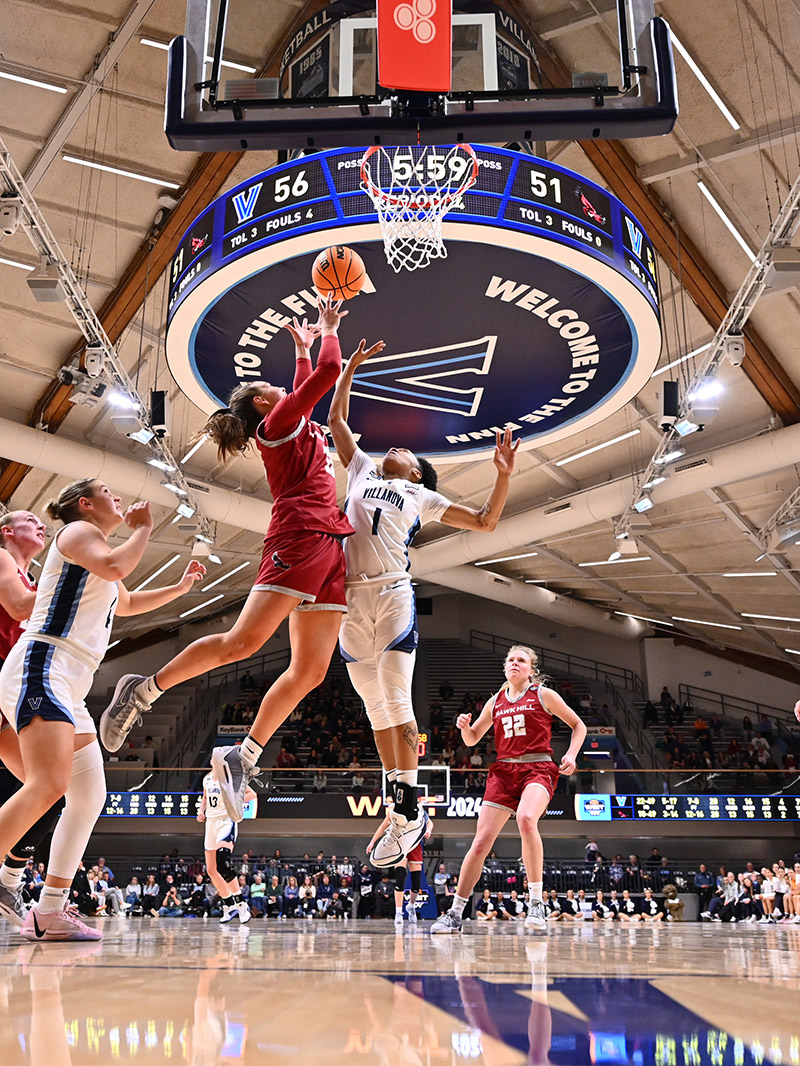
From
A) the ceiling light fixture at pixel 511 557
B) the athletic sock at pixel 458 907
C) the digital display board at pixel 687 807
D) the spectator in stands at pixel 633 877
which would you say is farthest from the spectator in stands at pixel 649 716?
the athletic sock at pixel 458 907

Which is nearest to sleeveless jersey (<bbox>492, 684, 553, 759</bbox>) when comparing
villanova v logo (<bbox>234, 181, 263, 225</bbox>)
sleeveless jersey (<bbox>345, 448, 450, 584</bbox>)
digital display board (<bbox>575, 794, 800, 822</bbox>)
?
sleeveless jersey (<bbox>345, 448, 450, 584</bbox>)

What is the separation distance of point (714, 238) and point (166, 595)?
11.2 m

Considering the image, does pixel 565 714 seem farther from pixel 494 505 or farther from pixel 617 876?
pixel 617 876

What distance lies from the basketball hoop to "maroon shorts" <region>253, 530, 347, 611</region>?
3.89 meters

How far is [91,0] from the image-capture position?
997 centimetres

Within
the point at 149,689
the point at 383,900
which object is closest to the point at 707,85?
the point at 149,689

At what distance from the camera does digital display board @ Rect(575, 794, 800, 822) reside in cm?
2288

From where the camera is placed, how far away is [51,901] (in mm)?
4258

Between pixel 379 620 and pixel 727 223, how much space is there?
10.4 m

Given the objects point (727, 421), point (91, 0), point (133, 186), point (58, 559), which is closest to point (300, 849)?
point (727, 421)

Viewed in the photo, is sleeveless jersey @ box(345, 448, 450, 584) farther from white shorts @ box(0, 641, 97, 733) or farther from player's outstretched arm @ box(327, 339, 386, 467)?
white shorts @ box(0, 641, 97, 733)

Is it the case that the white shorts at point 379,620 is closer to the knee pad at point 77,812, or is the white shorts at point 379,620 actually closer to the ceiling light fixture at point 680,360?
the knee pad at point 77,812

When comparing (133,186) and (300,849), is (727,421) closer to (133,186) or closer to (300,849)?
(133,186)

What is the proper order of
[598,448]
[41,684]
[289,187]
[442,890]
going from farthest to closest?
[442,890] → [598,448] → [289,187] → [41,684]
